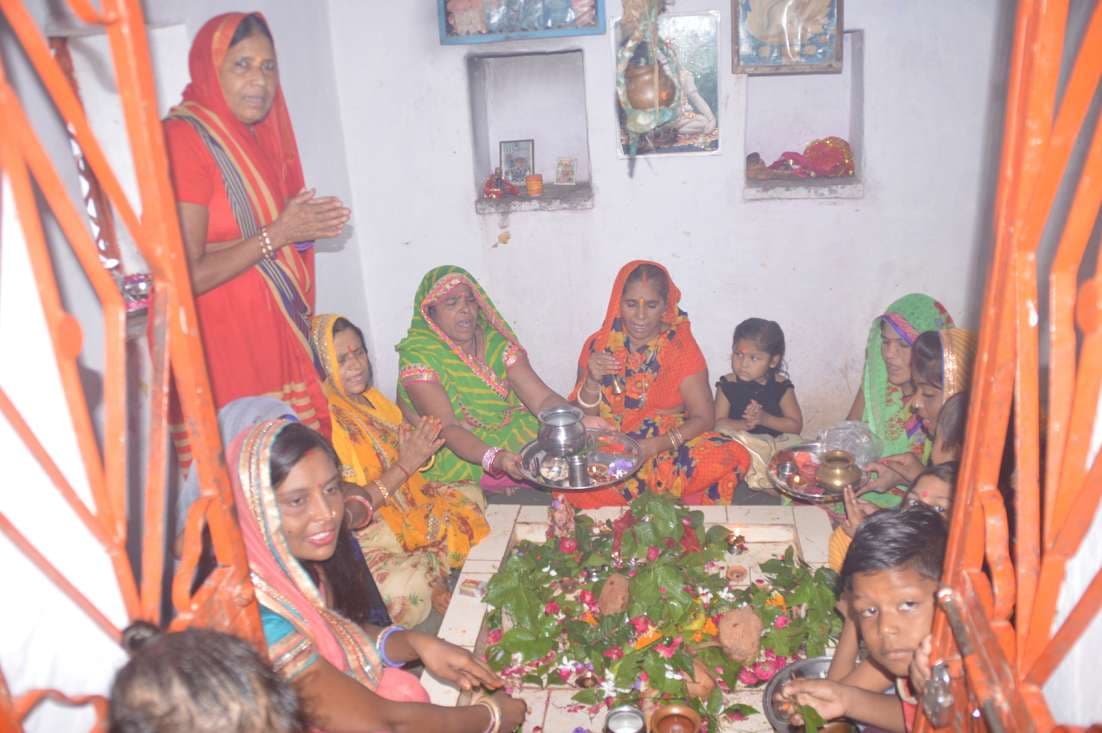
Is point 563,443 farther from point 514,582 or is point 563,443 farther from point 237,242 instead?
point 237,242

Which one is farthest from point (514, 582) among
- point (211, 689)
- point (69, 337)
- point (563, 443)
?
point (69, 337)

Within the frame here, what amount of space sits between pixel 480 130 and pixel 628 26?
3.70 feet

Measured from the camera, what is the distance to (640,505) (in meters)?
3.25

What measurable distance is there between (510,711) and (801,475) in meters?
1.90

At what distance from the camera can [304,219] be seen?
3117 millimetres

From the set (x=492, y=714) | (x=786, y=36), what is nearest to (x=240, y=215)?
(x=492, y=714)

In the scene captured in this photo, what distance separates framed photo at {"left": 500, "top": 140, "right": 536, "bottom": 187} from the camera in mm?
5586

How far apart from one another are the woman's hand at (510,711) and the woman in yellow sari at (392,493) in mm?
1069

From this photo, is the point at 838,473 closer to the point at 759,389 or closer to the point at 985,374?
the point at 759,389

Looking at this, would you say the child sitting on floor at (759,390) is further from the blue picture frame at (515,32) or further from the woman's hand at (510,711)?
the woman's hand at (510,711)

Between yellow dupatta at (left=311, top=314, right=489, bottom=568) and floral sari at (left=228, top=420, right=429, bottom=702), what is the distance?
129 cm

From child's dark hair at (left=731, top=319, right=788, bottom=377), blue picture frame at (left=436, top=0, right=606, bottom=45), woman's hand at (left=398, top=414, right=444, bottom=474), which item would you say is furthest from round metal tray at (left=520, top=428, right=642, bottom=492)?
blue picture frame at (left=436, top=0, right=606, bottom=45)

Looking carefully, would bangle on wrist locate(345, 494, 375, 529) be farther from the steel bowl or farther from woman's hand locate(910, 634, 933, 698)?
woman's hand locate(910, 634, 933, 698)

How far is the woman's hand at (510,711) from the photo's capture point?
2410 millimetres
